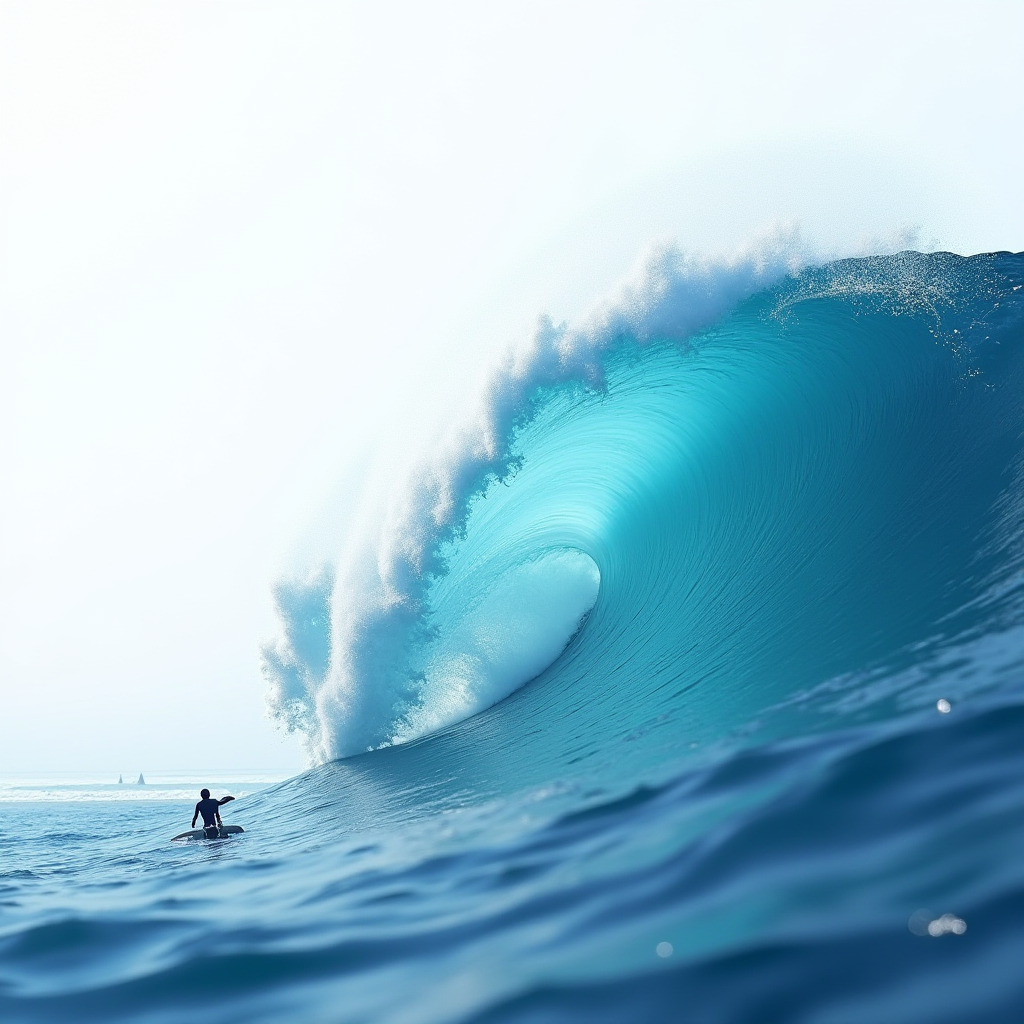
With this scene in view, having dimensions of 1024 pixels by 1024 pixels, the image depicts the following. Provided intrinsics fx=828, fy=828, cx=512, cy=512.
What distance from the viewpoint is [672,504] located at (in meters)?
13.2

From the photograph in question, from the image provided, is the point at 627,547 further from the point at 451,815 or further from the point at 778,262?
the point at 451,815

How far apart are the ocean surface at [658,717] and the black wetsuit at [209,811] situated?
510 millimetres

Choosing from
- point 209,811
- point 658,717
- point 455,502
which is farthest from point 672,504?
point 209,811

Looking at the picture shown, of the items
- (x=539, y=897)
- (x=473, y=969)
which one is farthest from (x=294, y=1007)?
(x=539, y=897)

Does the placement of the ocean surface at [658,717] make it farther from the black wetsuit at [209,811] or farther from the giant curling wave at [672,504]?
the black wetsuit at [209,811]

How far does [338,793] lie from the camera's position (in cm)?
924

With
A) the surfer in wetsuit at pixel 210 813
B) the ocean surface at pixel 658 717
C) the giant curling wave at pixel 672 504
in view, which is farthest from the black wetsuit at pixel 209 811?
the giant curling wave at pixel 672 504

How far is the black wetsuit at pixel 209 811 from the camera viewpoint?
27.9 ft

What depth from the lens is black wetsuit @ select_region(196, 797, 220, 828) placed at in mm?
8500

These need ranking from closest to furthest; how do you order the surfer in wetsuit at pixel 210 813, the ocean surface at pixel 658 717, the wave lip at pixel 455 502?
the ocean surface at pixel 658 717 → the surfer in wetsuit at pixel 210 813 → the wave lip at pixel 455 502

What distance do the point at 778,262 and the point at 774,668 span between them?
867cm

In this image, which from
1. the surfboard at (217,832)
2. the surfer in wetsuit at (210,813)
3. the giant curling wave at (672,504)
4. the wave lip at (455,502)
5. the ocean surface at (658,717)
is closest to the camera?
the ocean surface at (658,717)

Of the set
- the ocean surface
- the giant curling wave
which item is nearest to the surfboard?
the ocean surface

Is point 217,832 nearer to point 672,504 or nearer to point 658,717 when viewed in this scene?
point 658,717
